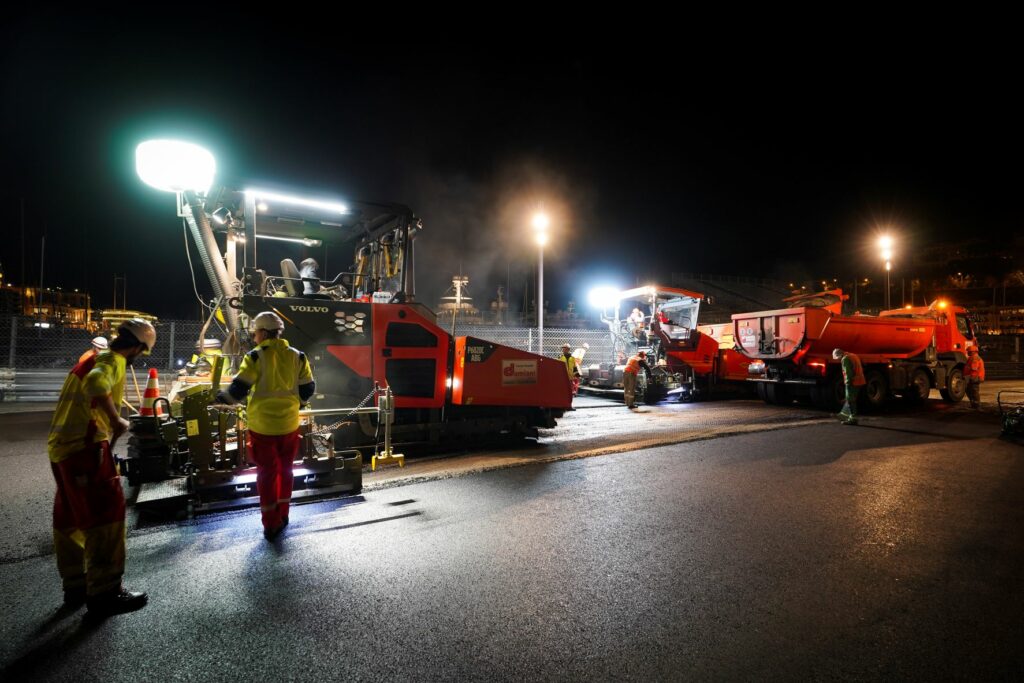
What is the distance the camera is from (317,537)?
388 cm

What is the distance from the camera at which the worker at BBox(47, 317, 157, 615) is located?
2.84 metres

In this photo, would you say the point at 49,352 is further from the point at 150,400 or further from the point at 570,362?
the point at 570,362

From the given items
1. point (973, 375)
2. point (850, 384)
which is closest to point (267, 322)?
point (850, 384)

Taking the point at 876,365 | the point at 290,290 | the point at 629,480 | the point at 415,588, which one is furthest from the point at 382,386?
the point at 876,365

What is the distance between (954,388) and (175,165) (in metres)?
17.0

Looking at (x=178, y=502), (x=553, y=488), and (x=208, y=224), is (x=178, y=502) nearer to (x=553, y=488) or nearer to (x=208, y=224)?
(x=208, y=224)

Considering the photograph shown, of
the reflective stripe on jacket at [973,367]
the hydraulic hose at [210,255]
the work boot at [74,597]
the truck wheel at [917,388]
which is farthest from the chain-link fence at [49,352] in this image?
the reflective stripe on jacket at [973,367]

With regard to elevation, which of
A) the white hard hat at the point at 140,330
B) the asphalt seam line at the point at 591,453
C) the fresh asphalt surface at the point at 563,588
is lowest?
the fresh asphalt surface at the point at 563,588

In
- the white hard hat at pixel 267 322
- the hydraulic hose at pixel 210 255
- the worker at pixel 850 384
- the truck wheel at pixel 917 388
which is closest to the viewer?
the white hard hat at pixel 267 322

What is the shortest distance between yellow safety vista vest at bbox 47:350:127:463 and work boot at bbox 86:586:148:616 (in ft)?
2.45

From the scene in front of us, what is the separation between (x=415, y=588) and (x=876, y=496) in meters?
4.39

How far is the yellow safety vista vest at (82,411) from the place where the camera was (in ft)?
9.37

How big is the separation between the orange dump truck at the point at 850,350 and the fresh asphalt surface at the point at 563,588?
710 cm

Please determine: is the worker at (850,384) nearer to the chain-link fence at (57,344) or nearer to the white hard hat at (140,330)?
the white hard hat at (140,330)
